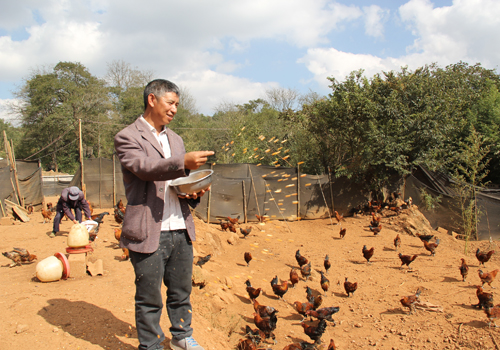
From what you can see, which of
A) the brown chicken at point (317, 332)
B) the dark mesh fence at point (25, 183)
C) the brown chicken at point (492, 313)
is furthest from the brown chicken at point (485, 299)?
the dark mesh fence at point (25, 183)

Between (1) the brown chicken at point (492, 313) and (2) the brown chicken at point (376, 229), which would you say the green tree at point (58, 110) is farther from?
(1) the brown chicken at point (492, 313)

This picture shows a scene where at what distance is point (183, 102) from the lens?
33.6 m

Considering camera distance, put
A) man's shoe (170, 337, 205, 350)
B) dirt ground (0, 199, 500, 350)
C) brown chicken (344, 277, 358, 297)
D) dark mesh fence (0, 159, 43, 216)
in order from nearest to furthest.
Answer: man's shoe (170, 337, 205, 350) → dirt ground (0, 199, 500, 350) → brown chicken (344, 277, 358, 297) → dark mesh fence (0, 159, 43, 216)

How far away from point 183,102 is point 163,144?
32.5 metres

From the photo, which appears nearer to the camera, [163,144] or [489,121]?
[163,144]

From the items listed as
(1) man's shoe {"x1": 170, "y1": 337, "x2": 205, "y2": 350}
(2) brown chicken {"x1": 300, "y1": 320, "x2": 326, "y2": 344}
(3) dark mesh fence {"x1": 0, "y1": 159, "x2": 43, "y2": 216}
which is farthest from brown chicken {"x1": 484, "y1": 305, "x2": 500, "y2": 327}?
(3) dark mesh fence {"x1": 0, "y1": 159, "x2": 43, "y2": 216}

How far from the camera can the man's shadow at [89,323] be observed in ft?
8.96

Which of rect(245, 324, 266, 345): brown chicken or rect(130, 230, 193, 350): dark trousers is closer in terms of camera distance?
rect(130, 230, 193, 350): dark trousers

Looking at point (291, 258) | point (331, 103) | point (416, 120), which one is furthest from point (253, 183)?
point (416, 120)

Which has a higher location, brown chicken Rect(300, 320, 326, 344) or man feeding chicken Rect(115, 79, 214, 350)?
man feeding chicken Rect(115, 79, 214, 350)

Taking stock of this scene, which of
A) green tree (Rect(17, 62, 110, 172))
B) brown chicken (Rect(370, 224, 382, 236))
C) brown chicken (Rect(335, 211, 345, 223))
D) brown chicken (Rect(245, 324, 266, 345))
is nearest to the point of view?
brown chicken (Rect(245, 324, 266, 345))

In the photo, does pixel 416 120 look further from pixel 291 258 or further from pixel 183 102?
pixel 183 102

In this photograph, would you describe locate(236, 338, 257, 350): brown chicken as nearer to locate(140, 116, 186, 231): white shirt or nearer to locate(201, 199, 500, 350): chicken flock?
locate(201, 199, 500, 350): chicken flock

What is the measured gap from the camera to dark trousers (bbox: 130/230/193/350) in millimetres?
2221
